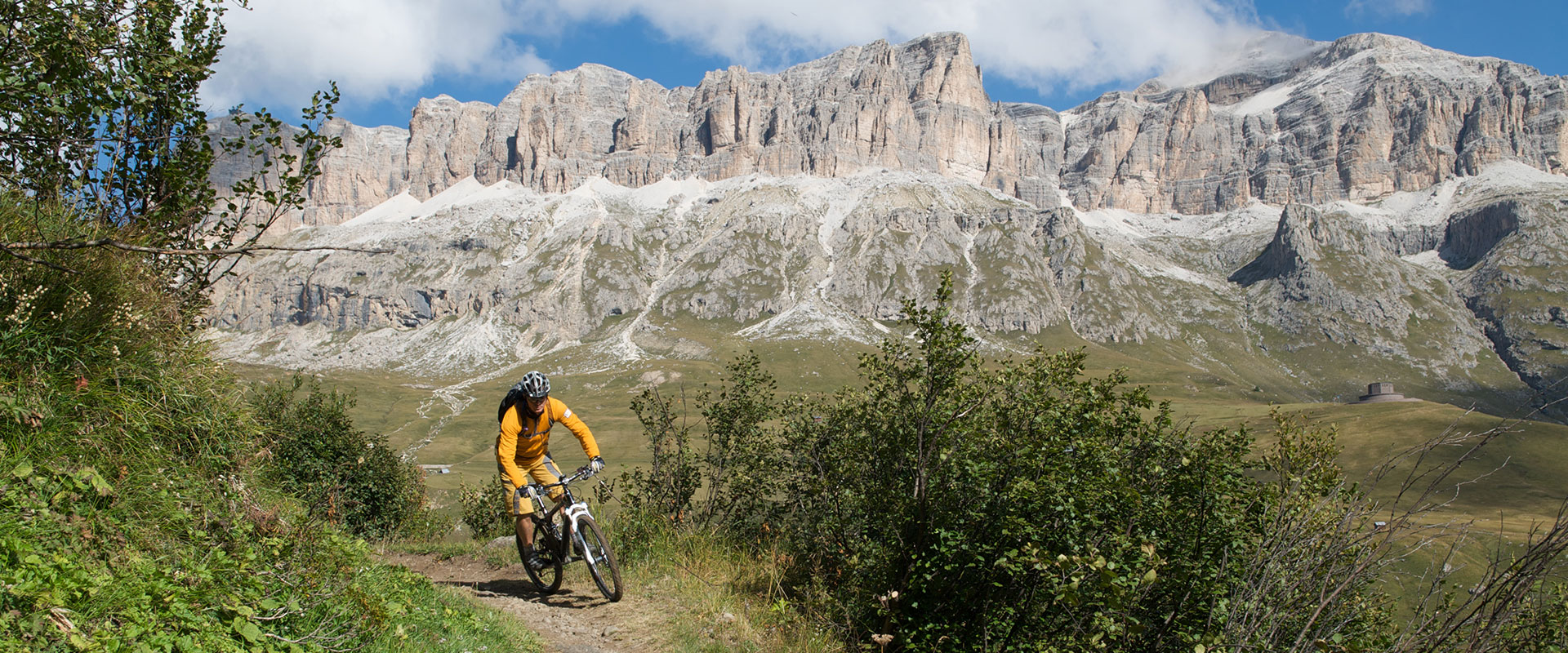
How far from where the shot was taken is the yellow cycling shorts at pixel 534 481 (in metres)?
10.7

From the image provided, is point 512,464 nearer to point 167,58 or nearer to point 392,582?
point 392,582

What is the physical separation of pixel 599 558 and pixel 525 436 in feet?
6.45

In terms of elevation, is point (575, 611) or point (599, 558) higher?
point (599, 558)

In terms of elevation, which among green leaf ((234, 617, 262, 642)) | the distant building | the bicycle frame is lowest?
the distant building

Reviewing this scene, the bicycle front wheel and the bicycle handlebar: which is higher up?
the bicycle handlebar

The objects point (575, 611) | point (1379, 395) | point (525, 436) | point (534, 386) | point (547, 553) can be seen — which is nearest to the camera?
point (575, 611)

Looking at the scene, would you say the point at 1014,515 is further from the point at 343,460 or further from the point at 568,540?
the point at 343,460

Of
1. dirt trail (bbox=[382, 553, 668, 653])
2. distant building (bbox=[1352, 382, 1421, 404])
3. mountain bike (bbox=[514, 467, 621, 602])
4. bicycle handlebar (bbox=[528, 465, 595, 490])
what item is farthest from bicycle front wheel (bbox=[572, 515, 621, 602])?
distant building (bbox=[1352, 382, 1421, 404])

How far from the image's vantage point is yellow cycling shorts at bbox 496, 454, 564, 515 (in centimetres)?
1071

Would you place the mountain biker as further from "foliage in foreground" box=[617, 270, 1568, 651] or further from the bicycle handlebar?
"foliage in foreground" box=[617, 270, 1568, 651]

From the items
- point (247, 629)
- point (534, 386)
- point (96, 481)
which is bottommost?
point (247, 629)

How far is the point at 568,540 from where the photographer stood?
Result: 10602 mm

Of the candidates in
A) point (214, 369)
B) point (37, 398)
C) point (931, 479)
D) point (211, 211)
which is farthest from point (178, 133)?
point (931, 479)

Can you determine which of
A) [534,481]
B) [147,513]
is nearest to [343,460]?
[534,481]
